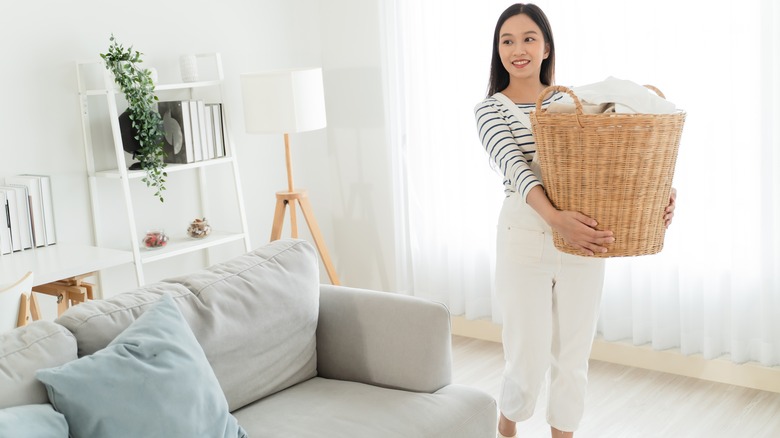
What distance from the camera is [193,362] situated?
1875mm

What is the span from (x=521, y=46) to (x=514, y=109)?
0.19m

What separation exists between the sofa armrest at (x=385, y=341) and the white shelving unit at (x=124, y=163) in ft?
3.99

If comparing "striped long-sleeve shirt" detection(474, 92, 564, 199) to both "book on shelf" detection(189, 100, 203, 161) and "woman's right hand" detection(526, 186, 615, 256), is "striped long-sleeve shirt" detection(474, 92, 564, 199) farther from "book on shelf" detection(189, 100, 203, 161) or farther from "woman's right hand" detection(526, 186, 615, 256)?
"book on shelf" detection(189, 100, 203, 161)

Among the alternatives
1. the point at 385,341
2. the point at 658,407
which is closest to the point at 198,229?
the point at 385,341

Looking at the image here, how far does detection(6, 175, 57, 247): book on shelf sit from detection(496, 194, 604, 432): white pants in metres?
1.86

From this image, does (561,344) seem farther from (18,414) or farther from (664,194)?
(18,414)

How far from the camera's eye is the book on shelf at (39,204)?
3.20 m

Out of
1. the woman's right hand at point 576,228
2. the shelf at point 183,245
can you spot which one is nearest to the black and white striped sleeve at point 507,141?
the woman's right hand at point 576,228

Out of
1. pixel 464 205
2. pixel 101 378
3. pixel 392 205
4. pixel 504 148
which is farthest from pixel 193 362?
pixel 392 205

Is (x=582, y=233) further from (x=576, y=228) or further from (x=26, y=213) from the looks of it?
(x=26, y=213)

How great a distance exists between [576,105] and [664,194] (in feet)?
1.21

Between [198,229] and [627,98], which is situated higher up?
[627,98]

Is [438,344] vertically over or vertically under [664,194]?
under

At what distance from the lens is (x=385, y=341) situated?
2352mm
